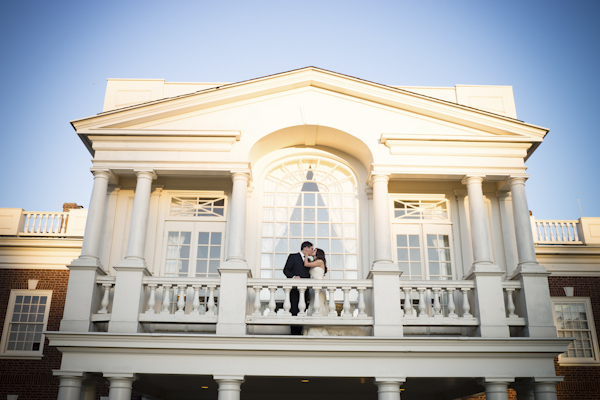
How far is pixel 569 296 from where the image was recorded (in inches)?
675

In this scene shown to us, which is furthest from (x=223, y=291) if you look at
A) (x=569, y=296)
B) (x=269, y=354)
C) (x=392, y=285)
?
(x=569, y=296)

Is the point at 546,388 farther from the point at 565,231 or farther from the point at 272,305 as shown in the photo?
the point at 565,231

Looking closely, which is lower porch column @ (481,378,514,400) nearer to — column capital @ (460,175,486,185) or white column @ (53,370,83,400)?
column capital @ (460,175,486,185)

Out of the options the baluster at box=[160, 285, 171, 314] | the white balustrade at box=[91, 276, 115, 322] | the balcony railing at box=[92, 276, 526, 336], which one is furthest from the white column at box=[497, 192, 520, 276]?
the white balustrade at box=[91, 276, 115, 322]

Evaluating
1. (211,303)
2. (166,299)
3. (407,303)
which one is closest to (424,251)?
(407,303)

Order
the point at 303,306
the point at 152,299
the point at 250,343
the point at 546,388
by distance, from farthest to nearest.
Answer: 1. the point at 152,299
2. the point at 303,306
3. the point at 546,388
4. the point at 250,343

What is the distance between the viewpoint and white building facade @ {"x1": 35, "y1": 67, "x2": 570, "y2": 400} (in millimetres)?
11180

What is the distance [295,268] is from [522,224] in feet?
15.9

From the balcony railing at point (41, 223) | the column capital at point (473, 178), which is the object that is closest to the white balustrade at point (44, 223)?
the balcony railing at point (41, 223)

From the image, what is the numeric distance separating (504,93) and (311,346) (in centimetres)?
787

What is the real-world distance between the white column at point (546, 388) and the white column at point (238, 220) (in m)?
6.09

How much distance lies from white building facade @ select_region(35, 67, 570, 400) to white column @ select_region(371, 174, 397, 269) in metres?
0.03

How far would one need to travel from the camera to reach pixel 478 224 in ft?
41.1

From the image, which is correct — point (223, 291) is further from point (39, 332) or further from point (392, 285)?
point (39, 332)
